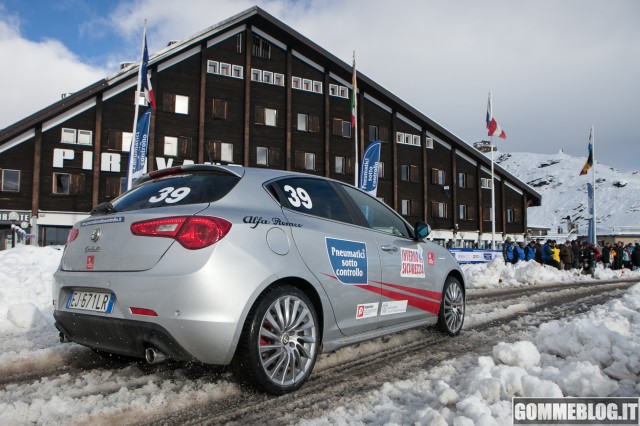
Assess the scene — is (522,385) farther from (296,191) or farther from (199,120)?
(199,120)

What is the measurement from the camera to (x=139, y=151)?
18078mm

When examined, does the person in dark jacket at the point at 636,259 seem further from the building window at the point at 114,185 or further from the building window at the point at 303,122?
the building window at the point at 114,185

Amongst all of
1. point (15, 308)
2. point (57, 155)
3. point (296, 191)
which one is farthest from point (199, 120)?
point (296, 191)

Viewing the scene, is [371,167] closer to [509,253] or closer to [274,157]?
[509,253]

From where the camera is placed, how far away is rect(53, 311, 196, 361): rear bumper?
2906 millimetres

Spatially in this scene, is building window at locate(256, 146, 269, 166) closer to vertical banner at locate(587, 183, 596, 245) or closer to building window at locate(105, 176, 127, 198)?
building window at locate(105, 176, 127, 198)

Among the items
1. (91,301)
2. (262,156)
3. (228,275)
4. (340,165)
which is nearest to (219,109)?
(262,156)

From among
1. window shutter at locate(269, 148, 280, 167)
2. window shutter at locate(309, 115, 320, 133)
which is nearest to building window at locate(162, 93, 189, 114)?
window shutter at locate(269, 148, 280, 167)

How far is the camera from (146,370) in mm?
3816

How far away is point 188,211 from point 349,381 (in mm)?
1708

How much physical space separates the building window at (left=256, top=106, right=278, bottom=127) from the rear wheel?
2797cm

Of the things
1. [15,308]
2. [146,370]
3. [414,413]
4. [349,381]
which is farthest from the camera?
[15,308]

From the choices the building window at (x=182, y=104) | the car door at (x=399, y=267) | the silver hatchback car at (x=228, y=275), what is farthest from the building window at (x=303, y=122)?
the silver hatchback car at (x=228, y=275)

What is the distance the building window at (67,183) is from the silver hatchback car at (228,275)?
25276mm
